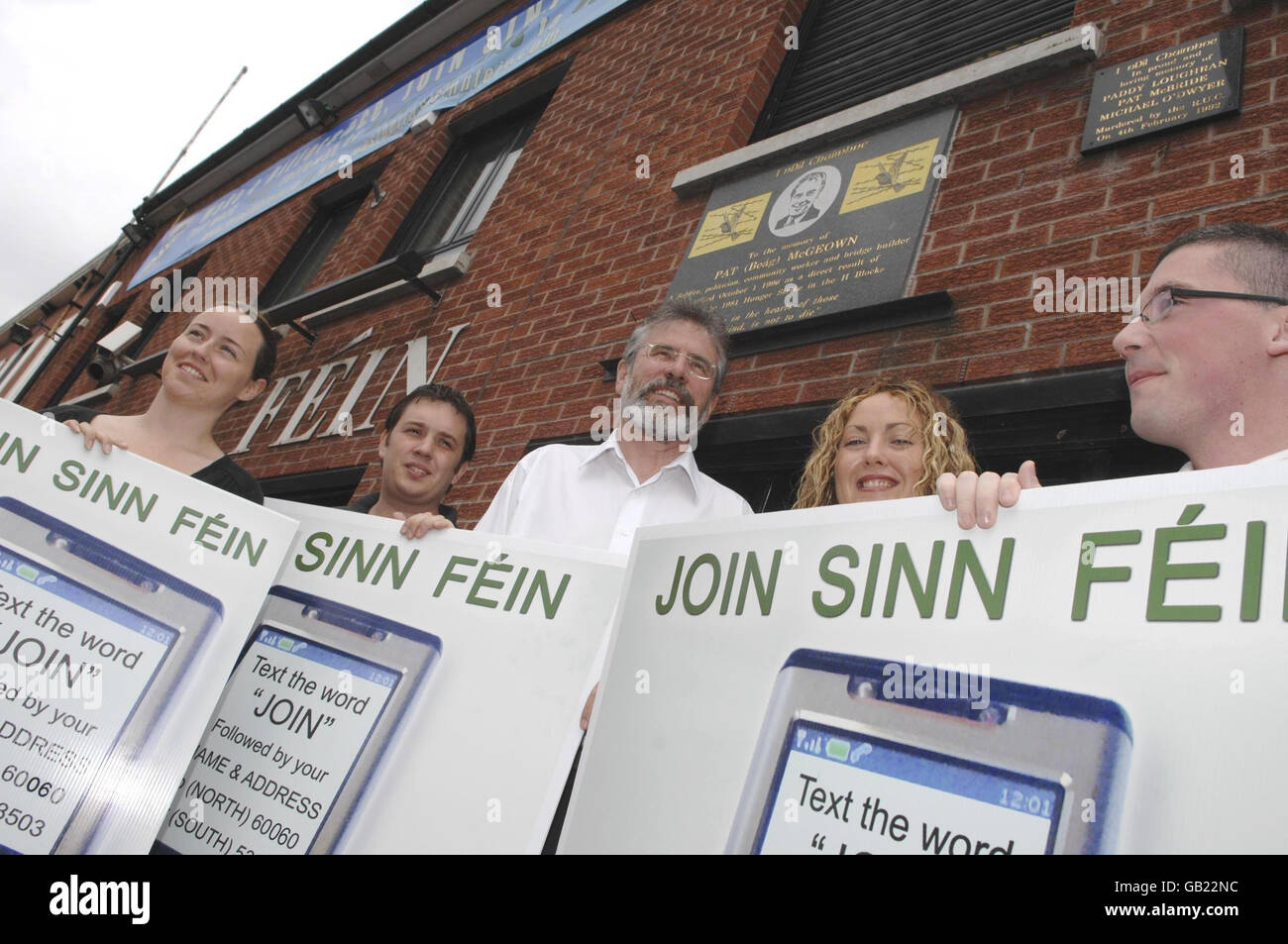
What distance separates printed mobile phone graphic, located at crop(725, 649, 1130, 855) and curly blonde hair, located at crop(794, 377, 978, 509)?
78 cm

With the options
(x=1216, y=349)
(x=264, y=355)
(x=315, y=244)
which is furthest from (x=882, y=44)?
(x=315, y=244)

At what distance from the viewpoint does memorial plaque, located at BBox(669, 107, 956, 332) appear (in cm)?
262

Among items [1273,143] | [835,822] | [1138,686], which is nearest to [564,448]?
[835,822]

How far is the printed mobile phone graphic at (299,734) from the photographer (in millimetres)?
1219

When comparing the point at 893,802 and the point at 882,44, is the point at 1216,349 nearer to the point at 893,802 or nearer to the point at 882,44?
the point at 893,802

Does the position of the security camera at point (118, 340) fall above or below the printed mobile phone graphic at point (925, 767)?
above

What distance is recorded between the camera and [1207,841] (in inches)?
25.4

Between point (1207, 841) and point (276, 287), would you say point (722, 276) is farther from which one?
point (276, 287)

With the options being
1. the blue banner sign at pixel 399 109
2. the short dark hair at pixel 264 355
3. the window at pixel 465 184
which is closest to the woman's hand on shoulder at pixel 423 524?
the short dark hair at pixel 264 355

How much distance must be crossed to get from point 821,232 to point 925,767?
240cm

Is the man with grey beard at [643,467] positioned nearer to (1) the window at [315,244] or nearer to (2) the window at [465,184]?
(2) the window at [465,184]

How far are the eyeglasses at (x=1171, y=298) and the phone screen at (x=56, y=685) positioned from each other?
1804 millimetres

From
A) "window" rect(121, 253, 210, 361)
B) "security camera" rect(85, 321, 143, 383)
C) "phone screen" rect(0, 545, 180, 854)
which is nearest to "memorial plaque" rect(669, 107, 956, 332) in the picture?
"phone screen" rect(0, 545, 180, 854)

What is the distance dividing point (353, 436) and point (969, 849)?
4125mm
